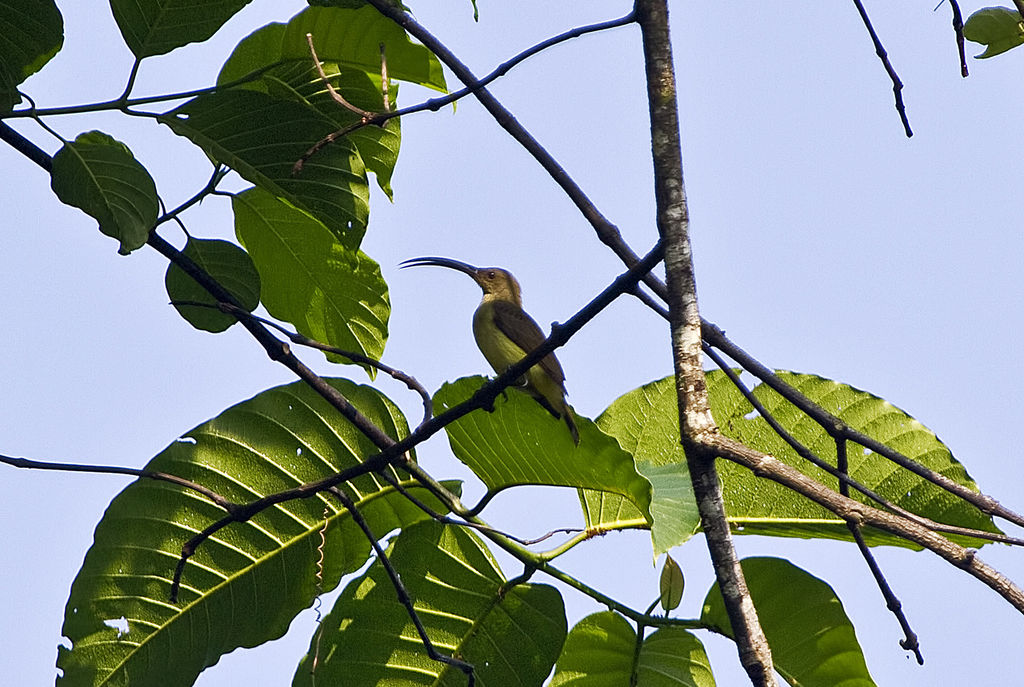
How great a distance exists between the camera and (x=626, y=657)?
110 inches

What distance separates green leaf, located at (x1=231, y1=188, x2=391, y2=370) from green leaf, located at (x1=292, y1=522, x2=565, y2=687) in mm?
725

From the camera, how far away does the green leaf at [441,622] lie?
9.35 feet

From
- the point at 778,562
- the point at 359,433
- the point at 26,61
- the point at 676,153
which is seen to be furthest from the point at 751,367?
the point at 26,61

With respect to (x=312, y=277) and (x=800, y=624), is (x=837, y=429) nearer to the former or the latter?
(x=800, y=624)

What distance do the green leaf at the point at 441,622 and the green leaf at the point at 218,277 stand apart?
0.76 meters

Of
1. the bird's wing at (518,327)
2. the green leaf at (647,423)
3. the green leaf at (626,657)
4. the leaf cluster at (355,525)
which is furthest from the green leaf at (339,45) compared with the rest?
the bird's wing at (518,327)

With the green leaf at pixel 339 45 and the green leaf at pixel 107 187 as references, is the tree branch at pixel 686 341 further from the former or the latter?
the green leaf at pixel 107 187

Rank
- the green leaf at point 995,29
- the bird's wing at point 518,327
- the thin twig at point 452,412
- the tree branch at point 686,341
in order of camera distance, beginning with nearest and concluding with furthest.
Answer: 1. the tree branch at point 686,341
2. the thin twig at point 452,412
3. the green leaf at point 995,29
4. the bird's wing at point 518,327

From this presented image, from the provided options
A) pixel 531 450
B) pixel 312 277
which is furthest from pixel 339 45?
pixel 531 450

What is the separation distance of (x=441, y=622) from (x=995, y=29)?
1.99 meters

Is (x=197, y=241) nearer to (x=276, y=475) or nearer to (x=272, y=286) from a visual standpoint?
(x=272, y=286)

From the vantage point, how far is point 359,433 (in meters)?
2.92

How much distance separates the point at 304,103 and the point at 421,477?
1.05m

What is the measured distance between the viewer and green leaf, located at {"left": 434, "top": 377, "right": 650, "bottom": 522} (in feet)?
7.72
